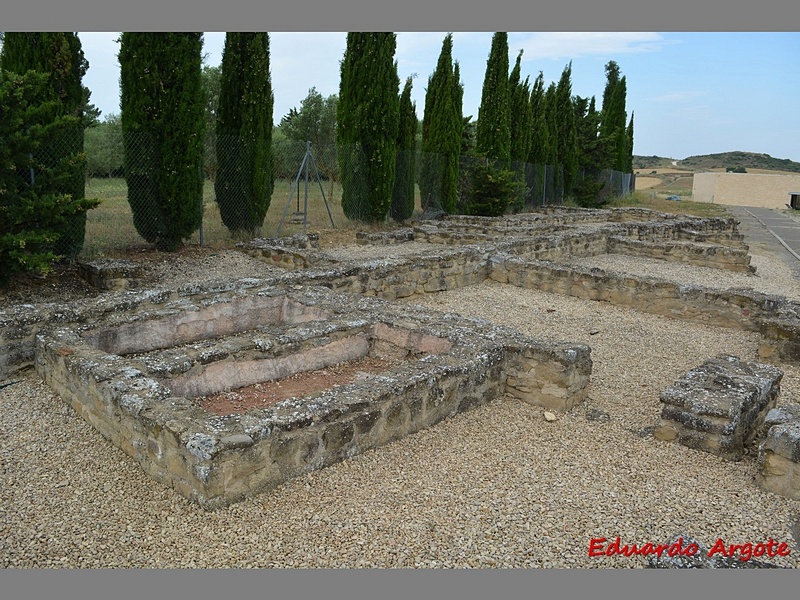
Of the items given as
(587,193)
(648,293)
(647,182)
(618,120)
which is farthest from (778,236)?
(647,182)

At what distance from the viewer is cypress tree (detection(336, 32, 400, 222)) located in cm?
1667

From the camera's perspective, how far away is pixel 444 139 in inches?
824

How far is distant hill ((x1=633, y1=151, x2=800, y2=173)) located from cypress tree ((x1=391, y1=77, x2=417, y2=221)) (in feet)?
291

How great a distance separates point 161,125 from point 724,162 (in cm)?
11282

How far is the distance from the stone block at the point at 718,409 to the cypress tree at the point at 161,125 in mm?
9266

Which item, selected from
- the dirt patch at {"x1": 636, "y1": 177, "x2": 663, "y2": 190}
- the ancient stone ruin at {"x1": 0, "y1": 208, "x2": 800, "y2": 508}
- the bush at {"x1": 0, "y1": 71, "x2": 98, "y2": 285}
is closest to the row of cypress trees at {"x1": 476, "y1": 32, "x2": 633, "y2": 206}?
the ancient stone ruin at {"x1": 0, "y1": 208, "x2": 800, "y2": 508}

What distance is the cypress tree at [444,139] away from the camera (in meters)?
20.8

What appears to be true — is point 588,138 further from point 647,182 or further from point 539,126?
point 647,182

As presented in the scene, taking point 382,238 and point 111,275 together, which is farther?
point 382,238

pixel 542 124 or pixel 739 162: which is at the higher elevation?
pixel 739 162

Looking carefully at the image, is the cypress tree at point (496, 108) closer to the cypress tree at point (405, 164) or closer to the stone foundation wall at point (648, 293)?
the cypress tree at point (405, 164)

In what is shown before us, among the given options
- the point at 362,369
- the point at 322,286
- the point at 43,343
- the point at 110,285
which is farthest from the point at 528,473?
the point at 110,285

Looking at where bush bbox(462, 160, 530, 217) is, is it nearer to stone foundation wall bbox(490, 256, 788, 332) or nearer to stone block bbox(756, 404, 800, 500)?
stone foundation wall bbox(490, 256, 788, 332)

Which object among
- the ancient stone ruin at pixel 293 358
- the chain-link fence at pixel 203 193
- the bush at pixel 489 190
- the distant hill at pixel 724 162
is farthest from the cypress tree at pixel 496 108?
the distant hill at pixel 724 162
